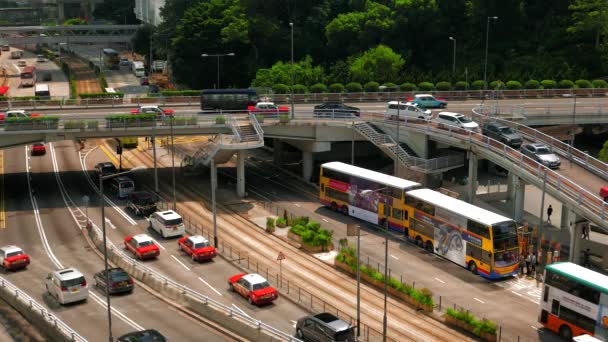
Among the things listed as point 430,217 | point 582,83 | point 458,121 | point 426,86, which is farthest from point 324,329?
point 582,83

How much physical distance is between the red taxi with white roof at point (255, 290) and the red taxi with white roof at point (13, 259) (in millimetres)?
16342

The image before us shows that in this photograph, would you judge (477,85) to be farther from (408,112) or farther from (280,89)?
(408,112)

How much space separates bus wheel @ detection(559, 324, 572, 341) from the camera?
39.9 metres

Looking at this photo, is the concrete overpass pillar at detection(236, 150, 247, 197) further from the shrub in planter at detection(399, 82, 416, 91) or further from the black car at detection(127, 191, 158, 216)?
the shrub in planter at detection(399, 82, 416, 91)

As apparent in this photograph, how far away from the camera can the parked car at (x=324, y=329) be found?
37.1m

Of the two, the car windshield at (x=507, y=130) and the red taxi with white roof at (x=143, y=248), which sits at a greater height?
the car windshield at (x=507, y=130)

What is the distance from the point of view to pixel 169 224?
5791 centimetres

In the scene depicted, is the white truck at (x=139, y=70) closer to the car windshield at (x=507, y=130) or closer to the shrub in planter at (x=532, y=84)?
the shrub in planter at (x=532, y=84)

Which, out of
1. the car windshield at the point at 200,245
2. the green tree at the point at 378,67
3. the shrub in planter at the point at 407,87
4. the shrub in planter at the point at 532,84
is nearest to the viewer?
→ the car windshield at the point at 200,245

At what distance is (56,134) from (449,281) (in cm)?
3921

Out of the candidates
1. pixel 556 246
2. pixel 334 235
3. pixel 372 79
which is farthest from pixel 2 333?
pixel 372 79

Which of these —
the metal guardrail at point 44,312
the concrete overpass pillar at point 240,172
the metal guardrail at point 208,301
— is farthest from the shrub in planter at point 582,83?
the metal guardrail at point 44,312

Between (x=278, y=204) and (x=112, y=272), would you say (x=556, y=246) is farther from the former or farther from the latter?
(x=112, y=272)

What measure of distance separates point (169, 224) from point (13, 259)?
1171 centimetres
